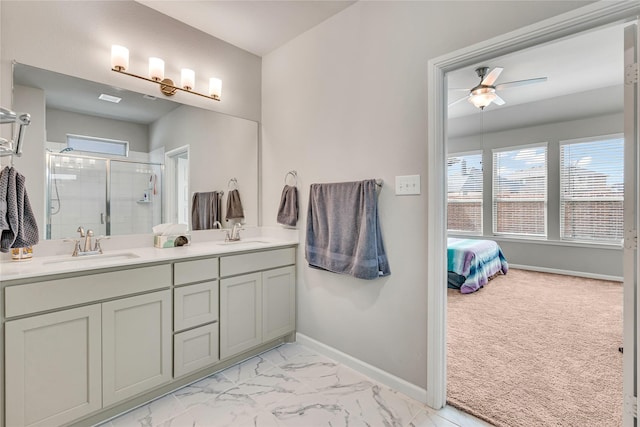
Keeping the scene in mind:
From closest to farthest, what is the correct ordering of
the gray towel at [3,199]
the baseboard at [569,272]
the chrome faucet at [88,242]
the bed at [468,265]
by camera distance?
the gray towel at [3,199] < the chrome faucet at [88,242] < the bed at [468,265] < the baseboard at [569,272]

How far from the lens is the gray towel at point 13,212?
49.1 inches

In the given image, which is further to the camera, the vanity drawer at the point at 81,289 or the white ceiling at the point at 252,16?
the white ceiling at the point at 252,16

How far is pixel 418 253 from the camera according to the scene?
176cm

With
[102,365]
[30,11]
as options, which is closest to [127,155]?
[30,11]

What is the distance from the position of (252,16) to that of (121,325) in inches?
87.5

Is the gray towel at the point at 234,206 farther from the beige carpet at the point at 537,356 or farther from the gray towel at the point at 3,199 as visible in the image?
the beige carpet at the point at 537,356

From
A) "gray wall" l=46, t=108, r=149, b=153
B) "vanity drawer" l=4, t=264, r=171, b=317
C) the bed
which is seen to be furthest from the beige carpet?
"gray wall" l=46, t=108, r=149, b=153

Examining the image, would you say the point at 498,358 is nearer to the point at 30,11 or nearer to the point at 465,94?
the point at 465,94

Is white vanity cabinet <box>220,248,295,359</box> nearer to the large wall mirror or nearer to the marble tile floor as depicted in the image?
the marble tile floor

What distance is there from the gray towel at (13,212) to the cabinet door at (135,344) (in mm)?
474

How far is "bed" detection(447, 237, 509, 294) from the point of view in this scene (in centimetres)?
379

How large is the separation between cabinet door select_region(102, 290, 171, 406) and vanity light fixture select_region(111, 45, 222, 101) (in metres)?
1.48

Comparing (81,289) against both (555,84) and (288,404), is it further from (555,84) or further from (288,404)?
(555,84)

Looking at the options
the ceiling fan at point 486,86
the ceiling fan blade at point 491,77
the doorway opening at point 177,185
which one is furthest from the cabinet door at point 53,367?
the ceiling fan at point 486,86
